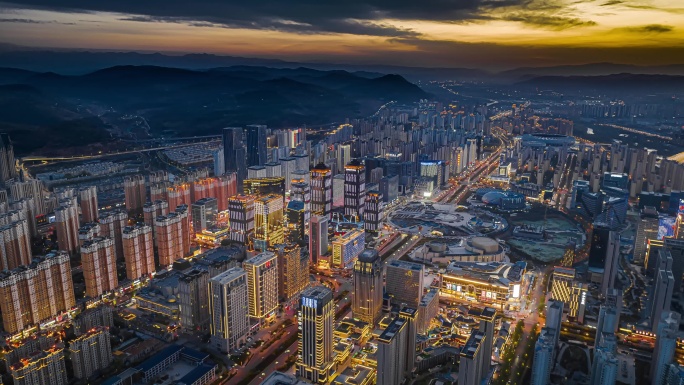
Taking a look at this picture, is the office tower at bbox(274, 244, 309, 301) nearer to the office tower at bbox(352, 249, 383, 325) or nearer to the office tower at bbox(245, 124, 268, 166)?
the office tower at bbox(352, 249, 383, 325)

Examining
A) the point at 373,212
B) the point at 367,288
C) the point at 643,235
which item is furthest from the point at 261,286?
the point at 643,235

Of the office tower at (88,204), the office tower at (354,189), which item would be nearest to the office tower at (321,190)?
the office tower at (354,189)

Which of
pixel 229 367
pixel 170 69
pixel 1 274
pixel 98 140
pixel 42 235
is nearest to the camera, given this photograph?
pixel 229 367

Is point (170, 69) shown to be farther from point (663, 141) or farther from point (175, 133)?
point (663, 141)

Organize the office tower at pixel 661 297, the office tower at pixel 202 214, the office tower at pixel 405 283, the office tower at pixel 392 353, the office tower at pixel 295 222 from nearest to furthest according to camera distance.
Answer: the office tower at pixel 392 353, the office tower at pixel 661 297, the office tower at pixel 405 283, the office tower at pixel 295 222, the office tower at pixel 202 214

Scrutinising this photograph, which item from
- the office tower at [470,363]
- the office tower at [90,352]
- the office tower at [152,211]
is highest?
the office tower at [152,211]

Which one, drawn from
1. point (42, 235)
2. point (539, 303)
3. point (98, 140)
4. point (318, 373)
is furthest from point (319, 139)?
point (318, 373)

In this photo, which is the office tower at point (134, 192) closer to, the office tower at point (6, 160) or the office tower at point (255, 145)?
the office tower at point (6, 160)

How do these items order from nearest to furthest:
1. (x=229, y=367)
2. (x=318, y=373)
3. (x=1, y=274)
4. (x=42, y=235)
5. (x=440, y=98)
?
(x=318, y=373)
(x=229, y=367)
(x=1, y=274)
(x=42, y=235)
(x=440, y=98)
